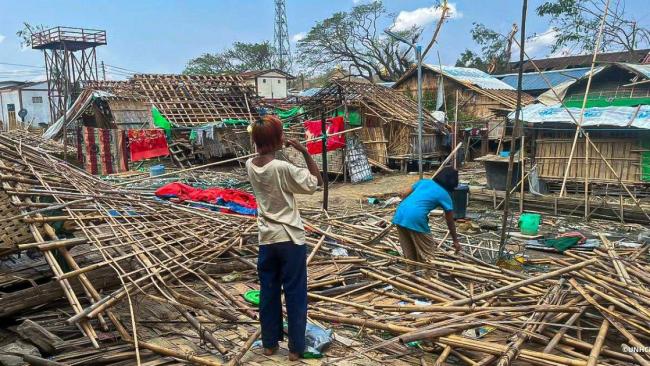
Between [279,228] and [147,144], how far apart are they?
47.0 ft

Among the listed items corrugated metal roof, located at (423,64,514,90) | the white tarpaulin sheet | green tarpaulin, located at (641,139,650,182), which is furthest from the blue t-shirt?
corrugated metal roof, located at (423,64,514,90)

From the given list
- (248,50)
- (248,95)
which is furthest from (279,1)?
(248,95)

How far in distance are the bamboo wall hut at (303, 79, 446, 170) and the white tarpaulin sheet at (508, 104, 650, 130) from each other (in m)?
5.72

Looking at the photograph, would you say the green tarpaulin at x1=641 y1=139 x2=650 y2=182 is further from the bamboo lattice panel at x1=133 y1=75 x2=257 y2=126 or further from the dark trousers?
the bamboo lattice panel at x1=133 y1=75 x2=257 y2=126

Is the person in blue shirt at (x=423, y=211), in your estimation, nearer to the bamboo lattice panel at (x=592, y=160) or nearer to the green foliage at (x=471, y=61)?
the bamboo lattice panel at (x=592, y=160)

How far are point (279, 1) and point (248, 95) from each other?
29310 mm

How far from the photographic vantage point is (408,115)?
639 inches

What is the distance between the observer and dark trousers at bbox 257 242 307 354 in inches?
127

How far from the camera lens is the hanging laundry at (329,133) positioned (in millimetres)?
13820

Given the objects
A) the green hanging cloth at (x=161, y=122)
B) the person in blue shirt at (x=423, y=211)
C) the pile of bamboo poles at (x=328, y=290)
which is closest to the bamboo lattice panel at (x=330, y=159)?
the green hanging cloth at (x=161, y=122)

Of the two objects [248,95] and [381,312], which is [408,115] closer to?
[248,95]

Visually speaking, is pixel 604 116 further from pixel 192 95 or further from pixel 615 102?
pixel 192 95

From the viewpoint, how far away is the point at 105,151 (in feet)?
52.1

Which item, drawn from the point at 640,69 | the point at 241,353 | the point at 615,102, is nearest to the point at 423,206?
the point at 241,353
